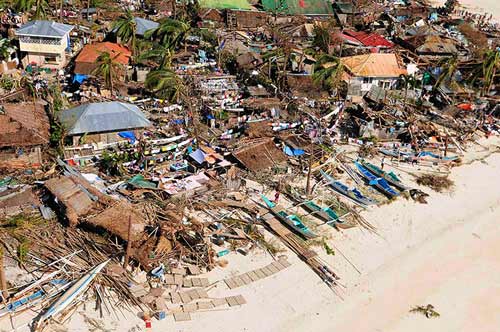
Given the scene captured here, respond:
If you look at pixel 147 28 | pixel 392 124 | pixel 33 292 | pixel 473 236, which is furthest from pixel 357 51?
pixel 33 292

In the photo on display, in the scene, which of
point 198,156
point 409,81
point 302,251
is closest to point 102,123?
point 198,156

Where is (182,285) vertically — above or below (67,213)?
below

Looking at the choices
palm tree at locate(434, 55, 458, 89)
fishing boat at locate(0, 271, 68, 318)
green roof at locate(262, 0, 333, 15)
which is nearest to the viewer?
fishing boat at locate(0, 271, 68, 318)

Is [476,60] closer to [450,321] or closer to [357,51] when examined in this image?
[357,51]

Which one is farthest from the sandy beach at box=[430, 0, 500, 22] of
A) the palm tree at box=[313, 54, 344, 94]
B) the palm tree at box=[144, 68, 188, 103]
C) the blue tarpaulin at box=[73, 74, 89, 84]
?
the blue tarpaulin at box=[73, 74, 89, 84]

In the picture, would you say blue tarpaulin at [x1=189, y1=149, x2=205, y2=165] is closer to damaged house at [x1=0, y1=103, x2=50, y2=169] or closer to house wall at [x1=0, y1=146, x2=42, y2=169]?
damaged house at [x1=0, y1=103, x2=50, y2=169]

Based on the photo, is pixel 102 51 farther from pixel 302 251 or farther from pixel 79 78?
pixel 302 251

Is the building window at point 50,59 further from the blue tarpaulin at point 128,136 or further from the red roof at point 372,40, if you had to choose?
the red roof at point 372,40
